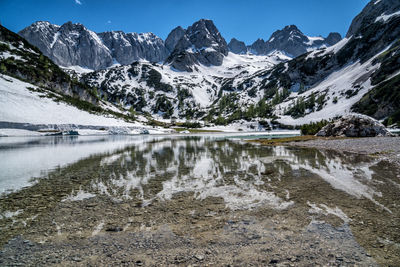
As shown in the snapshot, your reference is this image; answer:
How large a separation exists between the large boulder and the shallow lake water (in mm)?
44561

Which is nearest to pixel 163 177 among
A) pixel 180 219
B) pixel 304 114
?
pixel 180 219

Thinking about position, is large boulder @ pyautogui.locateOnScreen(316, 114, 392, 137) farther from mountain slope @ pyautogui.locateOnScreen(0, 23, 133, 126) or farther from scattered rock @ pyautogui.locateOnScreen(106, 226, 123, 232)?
mountain slope @ pyautogui.locateOnScreen(0, 23, 133, 126)

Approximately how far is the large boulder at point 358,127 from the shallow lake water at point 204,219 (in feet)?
146

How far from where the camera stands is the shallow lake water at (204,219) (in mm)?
6039

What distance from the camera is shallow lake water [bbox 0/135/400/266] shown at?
604 centimetres

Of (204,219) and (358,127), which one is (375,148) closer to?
(358,127)

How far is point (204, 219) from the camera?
8.59m

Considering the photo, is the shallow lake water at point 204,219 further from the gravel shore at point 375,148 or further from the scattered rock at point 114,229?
the gravel shore at point 375,148

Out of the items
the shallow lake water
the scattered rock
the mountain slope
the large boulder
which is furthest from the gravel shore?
the mountain slope

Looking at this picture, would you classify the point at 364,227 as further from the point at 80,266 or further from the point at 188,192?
the point at 80,266

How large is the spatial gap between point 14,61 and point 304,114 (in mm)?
221742

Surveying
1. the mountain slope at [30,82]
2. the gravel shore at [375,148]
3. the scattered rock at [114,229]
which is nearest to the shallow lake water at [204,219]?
the scattered rock at [114,229]

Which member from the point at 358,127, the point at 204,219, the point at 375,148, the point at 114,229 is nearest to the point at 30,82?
the point at 114,229

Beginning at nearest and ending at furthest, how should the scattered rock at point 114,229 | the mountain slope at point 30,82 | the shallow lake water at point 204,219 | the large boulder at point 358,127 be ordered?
1. the shallow lake water at point 204,219
2. the scattered rock at point 114,229
3. the large boulder at point 358,127
4. the mountain slope at point 30,82
